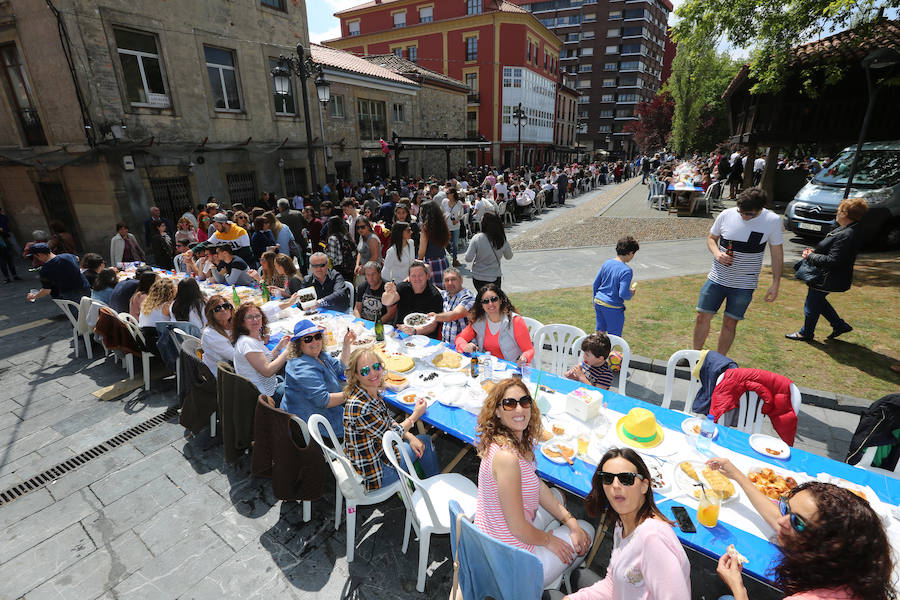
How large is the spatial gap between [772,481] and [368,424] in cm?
266

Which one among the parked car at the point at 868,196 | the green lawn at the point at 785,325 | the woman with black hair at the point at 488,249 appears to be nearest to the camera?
the green lawn at the point at 785,325

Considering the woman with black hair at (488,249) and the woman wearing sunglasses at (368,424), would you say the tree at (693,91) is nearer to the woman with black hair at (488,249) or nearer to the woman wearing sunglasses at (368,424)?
the woman with black hair at (488,249)

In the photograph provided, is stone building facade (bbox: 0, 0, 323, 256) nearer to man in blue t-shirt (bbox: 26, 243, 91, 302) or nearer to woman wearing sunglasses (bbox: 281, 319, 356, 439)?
man in blue t-shirt (bbox: 26, 243, 91, 302)

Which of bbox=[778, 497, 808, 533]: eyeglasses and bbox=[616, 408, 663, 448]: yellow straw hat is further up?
bbox=[778, 497, 808, 533]: eyeglasses

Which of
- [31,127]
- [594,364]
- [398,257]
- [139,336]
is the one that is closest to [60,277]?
[139,336]

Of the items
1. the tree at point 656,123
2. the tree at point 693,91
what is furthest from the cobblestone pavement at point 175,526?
the tree at point 656,123

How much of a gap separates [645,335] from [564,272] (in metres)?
3.87

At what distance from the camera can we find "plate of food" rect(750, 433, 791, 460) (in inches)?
105

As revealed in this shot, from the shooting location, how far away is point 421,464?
10.8 ft

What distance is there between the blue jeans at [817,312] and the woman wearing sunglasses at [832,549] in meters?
5.14

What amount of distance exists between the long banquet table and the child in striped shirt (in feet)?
1.12

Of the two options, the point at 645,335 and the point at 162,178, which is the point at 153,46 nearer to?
the point at 162,178

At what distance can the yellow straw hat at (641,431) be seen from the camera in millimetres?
2867

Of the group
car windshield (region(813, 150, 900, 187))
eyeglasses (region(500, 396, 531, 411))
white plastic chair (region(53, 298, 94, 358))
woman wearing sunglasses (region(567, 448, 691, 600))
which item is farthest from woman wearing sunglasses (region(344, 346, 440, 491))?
car windshield (region(813, 150, 900, 187))
